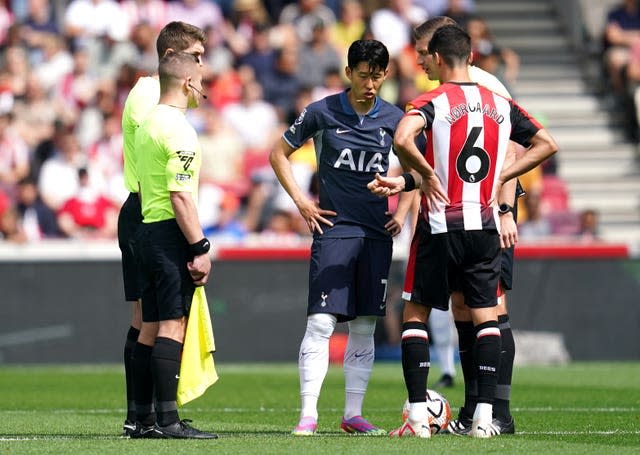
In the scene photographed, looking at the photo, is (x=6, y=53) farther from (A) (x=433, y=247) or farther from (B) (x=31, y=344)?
(A) (x=433, y=247)

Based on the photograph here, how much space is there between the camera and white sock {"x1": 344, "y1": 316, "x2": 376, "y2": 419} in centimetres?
894

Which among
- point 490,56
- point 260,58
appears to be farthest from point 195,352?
point 260,58

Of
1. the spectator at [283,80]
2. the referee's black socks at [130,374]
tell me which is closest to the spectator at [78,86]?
the spectator at [283,80]

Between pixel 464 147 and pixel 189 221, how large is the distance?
1.66 metres

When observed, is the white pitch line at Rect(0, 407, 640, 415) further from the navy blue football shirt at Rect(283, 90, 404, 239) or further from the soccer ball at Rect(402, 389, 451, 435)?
the navy blue football shirt at Rect(283, 90, 404, 239)

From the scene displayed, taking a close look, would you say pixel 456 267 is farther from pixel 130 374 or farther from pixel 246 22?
pixel 246 22

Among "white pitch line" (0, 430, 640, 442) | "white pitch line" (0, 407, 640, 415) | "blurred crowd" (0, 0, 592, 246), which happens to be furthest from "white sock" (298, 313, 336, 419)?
"blurred crowd" (0, 0, 592, 246)

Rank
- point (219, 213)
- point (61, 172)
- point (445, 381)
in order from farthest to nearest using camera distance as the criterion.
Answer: point (61, 172) < point (219, 213) < point (445, 381)

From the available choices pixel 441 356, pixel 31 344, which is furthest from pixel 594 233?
pixel 31 344

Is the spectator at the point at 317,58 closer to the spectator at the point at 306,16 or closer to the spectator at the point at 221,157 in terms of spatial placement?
the spectator at the point at 306,16

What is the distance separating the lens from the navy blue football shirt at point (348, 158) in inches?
349

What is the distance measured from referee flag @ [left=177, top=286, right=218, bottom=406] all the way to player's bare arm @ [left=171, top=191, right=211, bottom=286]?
0.21 meters

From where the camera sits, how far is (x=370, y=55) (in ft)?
28.6

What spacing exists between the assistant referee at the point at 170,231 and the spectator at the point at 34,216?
382 inches
